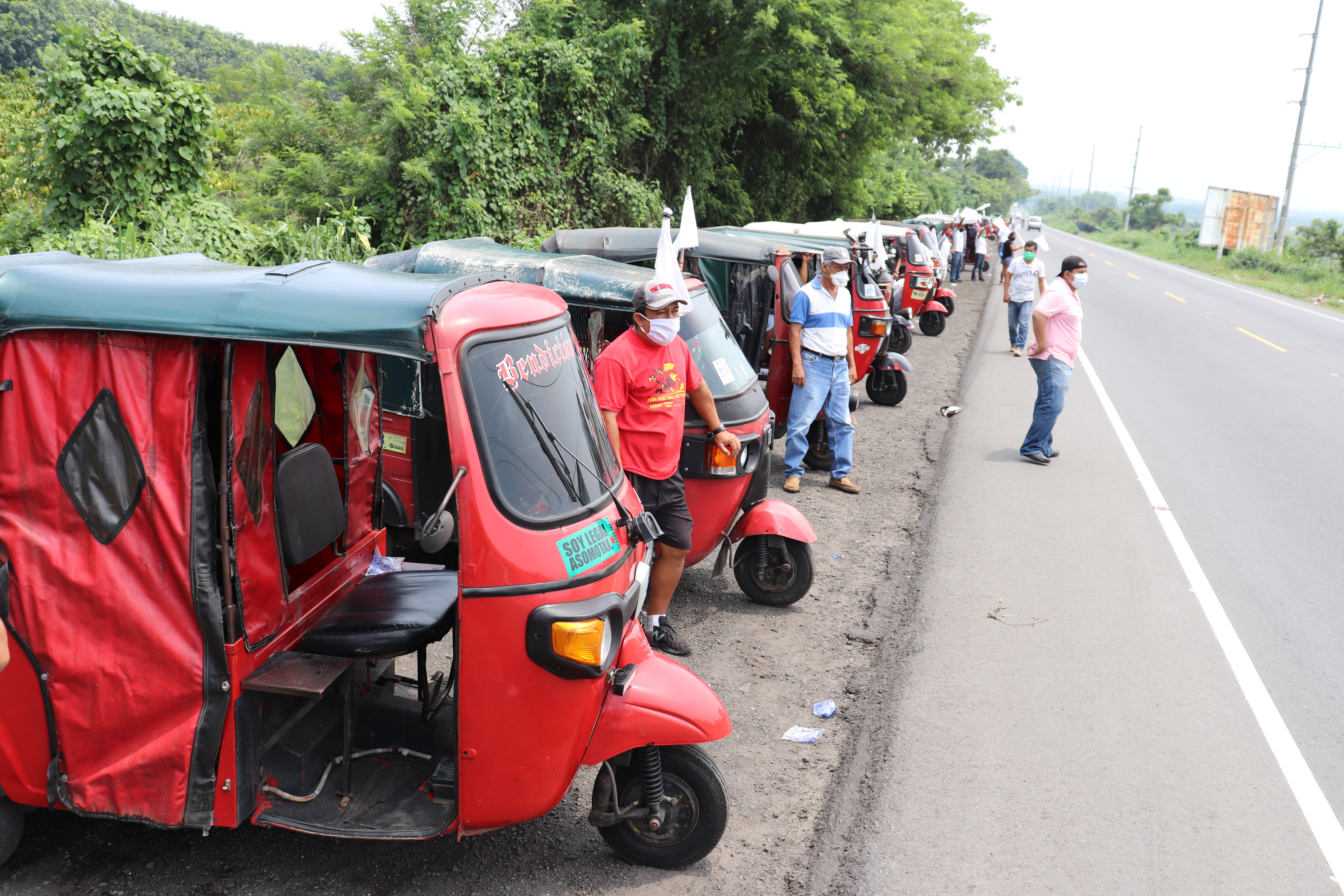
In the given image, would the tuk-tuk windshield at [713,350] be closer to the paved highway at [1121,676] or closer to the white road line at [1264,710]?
the paved highway at [1121,676]

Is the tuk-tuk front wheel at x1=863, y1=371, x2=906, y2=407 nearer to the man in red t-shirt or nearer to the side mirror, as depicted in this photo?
the man in red t-shirt

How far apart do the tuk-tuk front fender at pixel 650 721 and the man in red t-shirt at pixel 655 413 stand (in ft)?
5.08

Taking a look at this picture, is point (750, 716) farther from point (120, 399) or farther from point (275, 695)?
point (120, 399)

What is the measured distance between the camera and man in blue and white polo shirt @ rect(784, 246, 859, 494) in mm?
8180

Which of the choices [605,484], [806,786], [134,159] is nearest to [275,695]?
[605,484]

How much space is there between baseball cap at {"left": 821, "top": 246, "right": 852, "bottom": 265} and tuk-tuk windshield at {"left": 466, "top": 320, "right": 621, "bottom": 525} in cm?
492

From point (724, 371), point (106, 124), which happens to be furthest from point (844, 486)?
point (106, 124)

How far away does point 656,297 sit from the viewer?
4.93 m

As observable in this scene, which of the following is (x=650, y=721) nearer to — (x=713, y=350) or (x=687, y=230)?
(x=713, y=350)

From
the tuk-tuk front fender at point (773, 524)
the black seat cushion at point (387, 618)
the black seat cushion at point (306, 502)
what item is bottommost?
the tuk-tuk front fender at point (773, 524)

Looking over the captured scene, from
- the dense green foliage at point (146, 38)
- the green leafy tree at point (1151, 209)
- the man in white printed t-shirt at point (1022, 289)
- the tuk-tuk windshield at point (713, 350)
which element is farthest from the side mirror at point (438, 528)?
the green leafy tree at point (1151, 209)

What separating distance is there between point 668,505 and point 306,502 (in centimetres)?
208

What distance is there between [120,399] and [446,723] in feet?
5.75

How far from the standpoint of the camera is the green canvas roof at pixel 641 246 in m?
8.70
